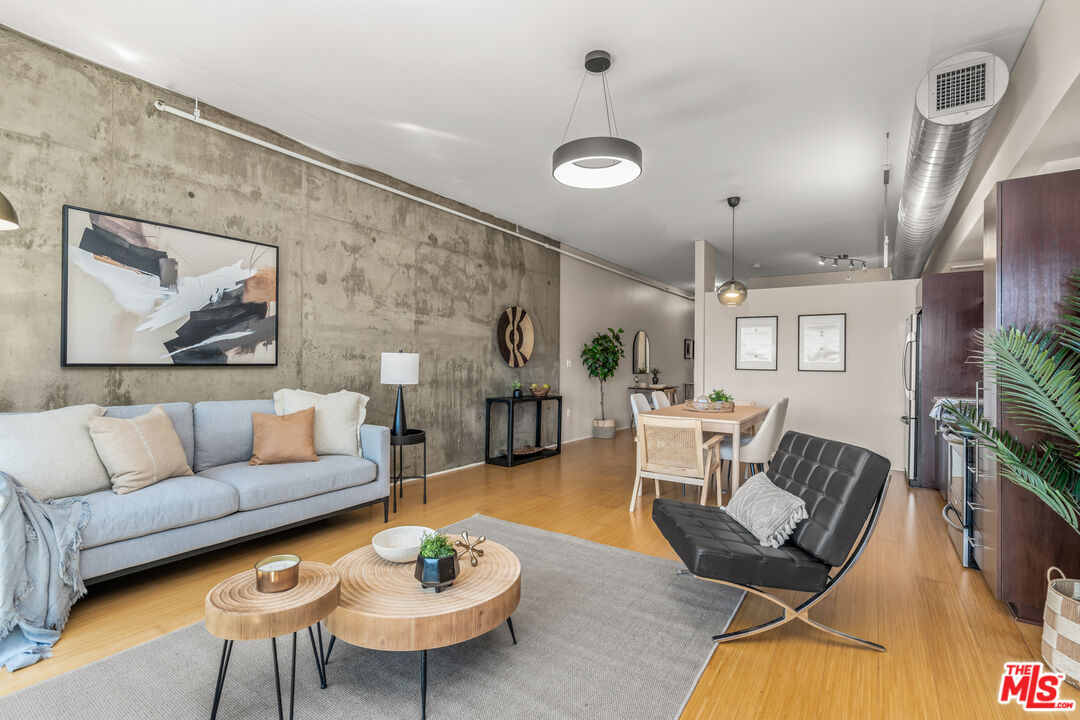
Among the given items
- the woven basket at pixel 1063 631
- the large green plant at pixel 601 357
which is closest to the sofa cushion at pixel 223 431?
the woven basket at pixel 1063 631

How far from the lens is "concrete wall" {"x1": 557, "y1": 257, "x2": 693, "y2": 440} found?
305 inches

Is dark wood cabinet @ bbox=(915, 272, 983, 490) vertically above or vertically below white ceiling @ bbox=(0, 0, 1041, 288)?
below

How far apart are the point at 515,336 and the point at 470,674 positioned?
189 inches

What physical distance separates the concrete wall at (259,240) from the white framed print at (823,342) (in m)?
3.65

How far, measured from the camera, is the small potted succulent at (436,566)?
189cm

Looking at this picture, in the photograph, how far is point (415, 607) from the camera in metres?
1.77

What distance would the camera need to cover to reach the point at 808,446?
269cm

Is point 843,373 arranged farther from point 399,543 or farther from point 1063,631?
point 399,543

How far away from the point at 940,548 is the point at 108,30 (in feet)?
19.1

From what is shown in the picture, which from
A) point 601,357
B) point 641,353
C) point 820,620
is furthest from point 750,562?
point 641,353

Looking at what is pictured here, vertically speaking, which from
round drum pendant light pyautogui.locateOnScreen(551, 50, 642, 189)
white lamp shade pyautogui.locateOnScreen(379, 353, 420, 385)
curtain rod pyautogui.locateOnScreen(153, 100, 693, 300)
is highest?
curtain rod pyautogui.locateOnScreen(153, 100, 693, 300)

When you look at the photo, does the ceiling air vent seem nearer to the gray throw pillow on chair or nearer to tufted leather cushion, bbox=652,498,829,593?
the gray throw pillow on chair

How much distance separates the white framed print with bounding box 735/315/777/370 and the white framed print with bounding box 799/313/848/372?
0.33m

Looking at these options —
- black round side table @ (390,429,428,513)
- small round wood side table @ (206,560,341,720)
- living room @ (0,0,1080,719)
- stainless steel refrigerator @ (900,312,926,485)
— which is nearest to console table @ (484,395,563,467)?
living room @ (0,0,1080,719)
